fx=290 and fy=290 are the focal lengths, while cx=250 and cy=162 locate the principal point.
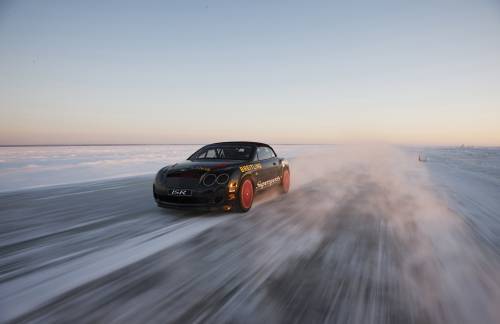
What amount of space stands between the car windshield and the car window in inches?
12.1

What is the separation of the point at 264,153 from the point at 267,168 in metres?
0.50

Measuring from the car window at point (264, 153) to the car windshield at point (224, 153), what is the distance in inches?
12.1

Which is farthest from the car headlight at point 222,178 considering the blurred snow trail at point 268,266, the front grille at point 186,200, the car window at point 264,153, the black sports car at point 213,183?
the car window at point 264,153

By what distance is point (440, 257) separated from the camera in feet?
11.6

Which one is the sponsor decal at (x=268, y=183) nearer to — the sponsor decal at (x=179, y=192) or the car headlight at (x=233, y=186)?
the car headlight at (x=233, y=186)

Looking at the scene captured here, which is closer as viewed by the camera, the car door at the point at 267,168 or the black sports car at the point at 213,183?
the black sports car at the point at 213,183

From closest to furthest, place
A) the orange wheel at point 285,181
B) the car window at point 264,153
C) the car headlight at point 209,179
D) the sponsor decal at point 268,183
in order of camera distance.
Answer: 1. the car headlight at point 209,179
2. the sponsor decal at point 268,183
3. the car window at point 264,153
4. the orange wheel at point 285,181

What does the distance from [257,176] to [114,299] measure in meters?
4.39

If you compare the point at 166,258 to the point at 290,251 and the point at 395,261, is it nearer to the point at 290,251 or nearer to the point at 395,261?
the point at 290,251

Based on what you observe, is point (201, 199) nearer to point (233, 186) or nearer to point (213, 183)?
point (213, 183)

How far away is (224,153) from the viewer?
7.21 m

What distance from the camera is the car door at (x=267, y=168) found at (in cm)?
690

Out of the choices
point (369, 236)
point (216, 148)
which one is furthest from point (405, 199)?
point (216, 148)

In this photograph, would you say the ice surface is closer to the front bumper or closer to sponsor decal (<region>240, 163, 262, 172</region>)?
the front bumper
